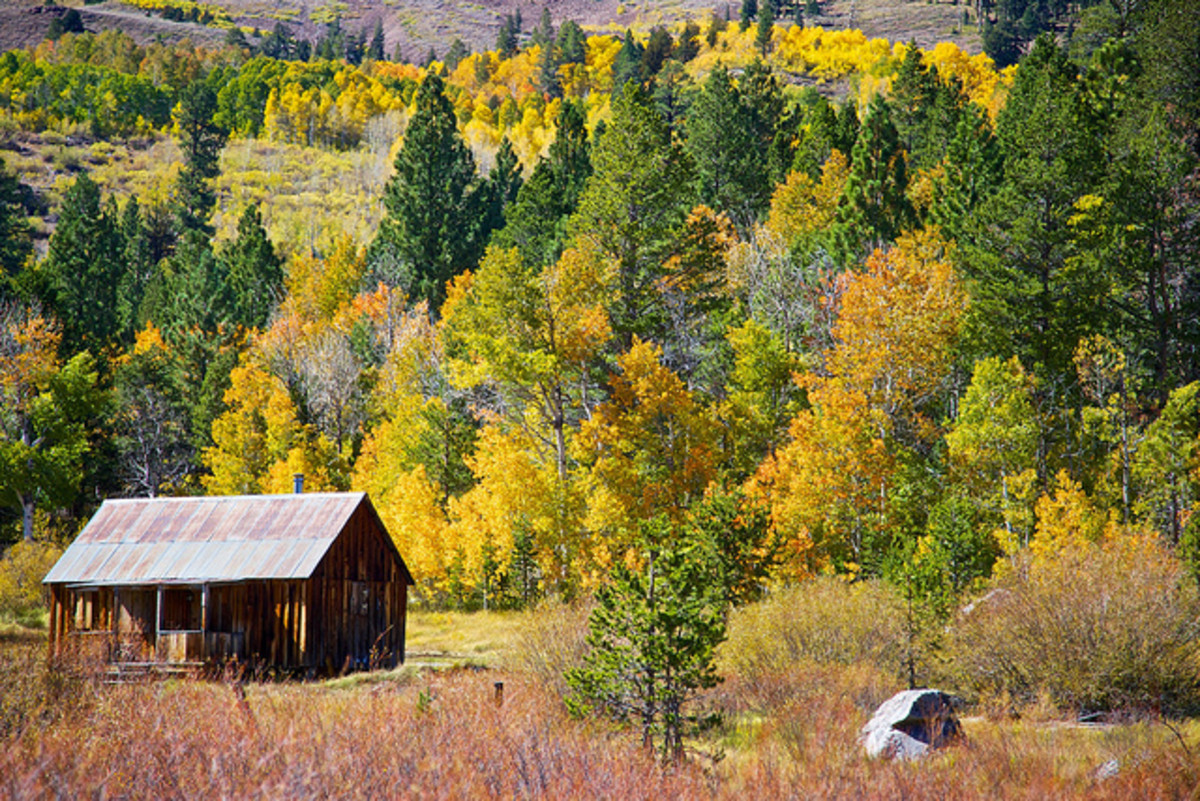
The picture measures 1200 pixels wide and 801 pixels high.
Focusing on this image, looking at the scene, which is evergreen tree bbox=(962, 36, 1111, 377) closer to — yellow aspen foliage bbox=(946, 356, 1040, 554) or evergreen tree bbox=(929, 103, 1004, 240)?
yellow aspen foliage bbox=(946, 356, 1040, 554)

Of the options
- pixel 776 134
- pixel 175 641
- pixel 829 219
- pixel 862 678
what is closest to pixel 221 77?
pixel 776 134

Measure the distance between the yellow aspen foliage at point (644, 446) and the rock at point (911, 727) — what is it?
20.0m

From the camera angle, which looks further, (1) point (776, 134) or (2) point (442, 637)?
(1) point (776, 134)

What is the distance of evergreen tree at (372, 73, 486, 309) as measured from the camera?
6259 centimetres

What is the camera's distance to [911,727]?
16859mm

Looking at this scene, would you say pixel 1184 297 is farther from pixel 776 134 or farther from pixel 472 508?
pixel 776 134

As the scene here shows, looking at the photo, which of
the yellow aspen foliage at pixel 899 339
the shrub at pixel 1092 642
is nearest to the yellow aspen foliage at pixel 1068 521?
the yellow aspen foliage at pixel 899 339

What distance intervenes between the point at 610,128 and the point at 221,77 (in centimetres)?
13225

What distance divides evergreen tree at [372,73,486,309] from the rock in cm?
4810

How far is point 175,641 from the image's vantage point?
26922 mm

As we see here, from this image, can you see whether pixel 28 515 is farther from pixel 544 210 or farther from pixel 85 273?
pixel 544 210

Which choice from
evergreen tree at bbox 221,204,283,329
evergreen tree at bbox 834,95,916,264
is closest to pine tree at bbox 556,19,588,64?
evergreen tree at bbox 221,204,283,329

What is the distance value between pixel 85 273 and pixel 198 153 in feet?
181

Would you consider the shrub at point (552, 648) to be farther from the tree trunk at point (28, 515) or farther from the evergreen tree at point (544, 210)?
the tree trunk at point (28, 515)
